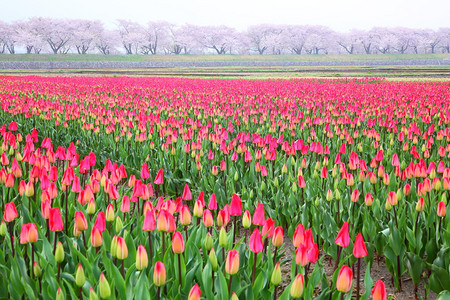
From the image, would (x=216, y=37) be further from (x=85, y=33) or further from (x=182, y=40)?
(x=85, y=33)

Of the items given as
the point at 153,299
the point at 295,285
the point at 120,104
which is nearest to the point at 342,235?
the point at 295,285

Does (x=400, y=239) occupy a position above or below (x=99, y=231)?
below

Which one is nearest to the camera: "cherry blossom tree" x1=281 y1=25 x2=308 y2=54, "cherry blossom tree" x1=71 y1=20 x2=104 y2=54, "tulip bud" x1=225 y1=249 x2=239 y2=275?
"tulip bud" x1=225 y1=249 x2=239 y2=275

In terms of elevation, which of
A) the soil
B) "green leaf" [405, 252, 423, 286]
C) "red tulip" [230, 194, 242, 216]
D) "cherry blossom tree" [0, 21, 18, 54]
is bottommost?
the soil

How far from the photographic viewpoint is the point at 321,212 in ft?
12.3

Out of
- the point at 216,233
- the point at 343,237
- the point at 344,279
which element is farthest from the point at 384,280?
the point at 344,279

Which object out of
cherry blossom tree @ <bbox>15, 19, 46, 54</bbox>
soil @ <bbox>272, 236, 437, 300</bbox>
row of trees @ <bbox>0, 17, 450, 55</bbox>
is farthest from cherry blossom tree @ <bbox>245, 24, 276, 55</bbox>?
soil @ <bbox>272, 236, 437, 300</bbox>

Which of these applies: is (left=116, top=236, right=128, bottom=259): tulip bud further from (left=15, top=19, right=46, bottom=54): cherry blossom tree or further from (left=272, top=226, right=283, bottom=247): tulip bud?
(left=15, top=19, right=46, bottom=54): cherry blossom tree

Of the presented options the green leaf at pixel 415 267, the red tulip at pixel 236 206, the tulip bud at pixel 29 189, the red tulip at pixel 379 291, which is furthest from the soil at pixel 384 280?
the tulip bud at pixel 29 189

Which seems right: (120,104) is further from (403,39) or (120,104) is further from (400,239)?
(403,39)

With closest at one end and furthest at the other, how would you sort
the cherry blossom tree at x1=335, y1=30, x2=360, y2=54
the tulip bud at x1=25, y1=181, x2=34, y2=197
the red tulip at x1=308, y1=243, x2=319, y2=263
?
the red tulip at x1=308, y1=243, x2=319, y2=263, the tulip bud at x1=25, y1=181, x2=34, y2=197, the cherry blossom tree at x1=335, y1=30, x2=360, y2=54

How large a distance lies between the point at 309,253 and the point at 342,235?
0.62 feet

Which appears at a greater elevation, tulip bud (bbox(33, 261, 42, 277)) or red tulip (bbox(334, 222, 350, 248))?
red tulip (bbox(334, 222, 350, 248))

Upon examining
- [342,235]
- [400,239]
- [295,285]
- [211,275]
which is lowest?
[400,239]
